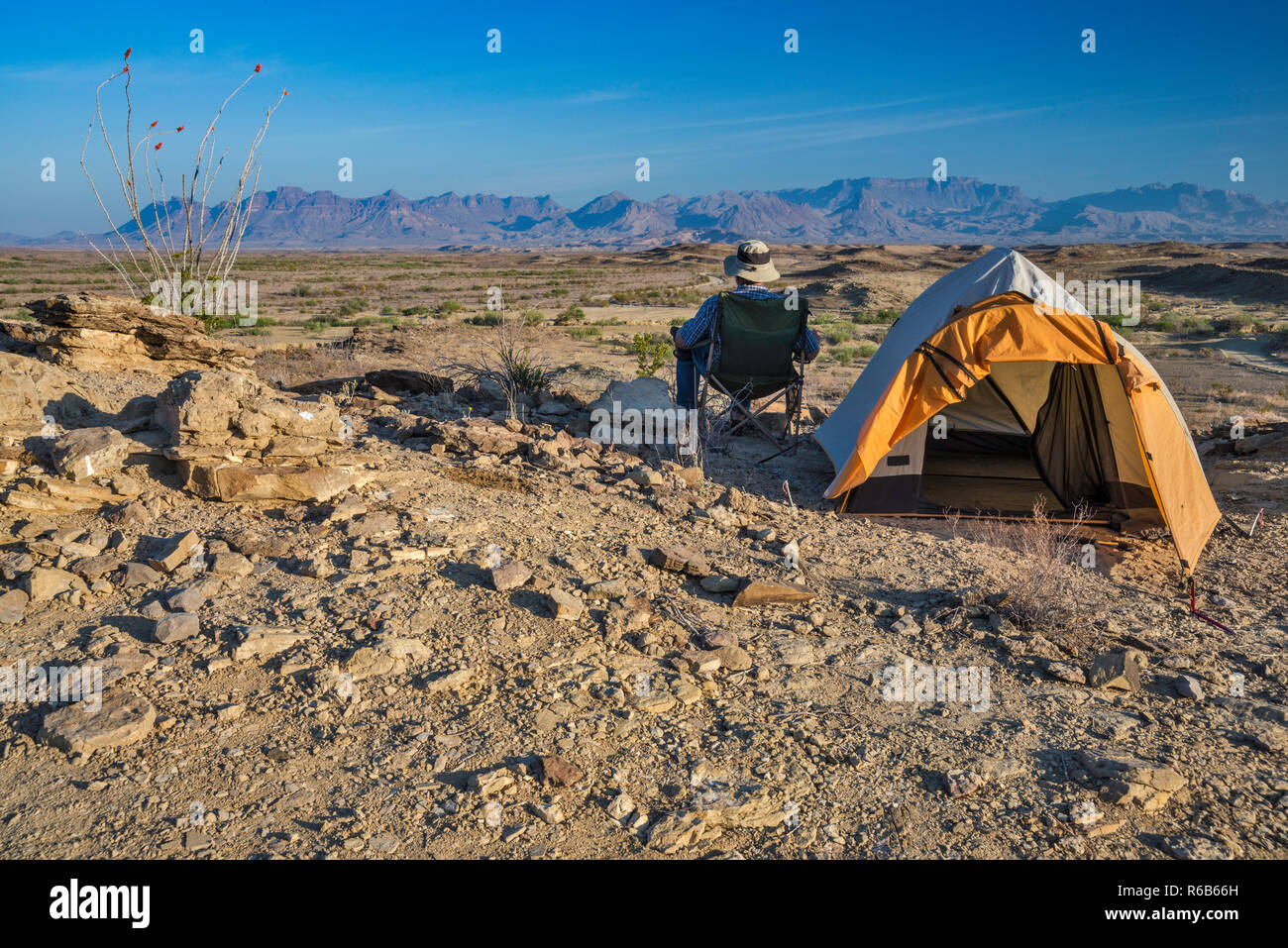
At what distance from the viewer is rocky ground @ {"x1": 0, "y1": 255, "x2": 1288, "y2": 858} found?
263cm

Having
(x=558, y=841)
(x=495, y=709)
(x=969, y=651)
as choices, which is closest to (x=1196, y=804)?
(x=969, y=651)

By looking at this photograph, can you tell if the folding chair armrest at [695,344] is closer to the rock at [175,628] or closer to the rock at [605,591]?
the rock at [605,591]

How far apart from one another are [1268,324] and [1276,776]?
2127 cm

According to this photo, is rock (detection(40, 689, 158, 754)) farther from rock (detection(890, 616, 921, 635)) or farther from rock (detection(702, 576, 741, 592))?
rock (detection(890, 616, 921, 635))

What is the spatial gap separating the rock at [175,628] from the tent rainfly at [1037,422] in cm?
410

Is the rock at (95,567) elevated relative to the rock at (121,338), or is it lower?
lower

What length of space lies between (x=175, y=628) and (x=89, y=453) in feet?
5.30

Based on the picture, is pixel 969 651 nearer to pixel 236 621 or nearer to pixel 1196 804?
pixel 1196 804

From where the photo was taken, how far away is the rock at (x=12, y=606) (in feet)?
11.3

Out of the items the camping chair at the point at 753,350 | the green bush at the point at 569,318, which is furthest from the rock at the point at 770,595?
the green bush at the point at 569,318

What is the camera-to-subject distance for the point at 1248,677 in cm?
370

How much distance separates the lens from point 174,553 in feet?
12.7

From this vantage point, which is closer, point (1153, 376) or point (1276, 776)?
point (1276, 776)
